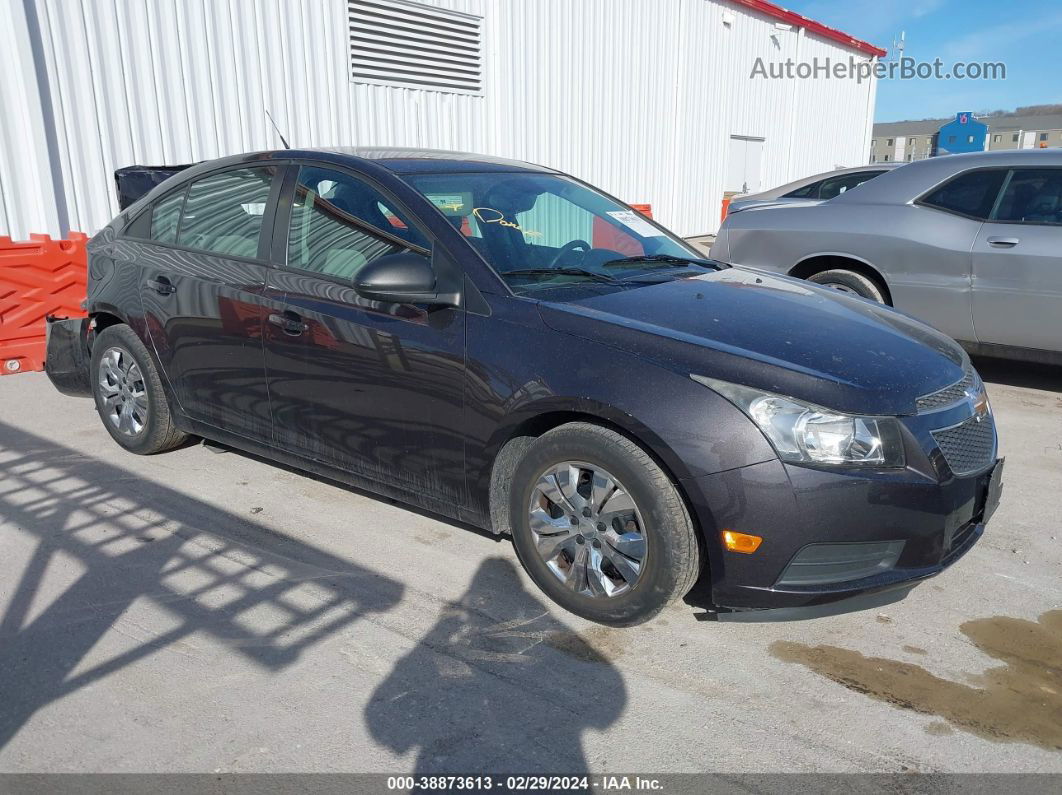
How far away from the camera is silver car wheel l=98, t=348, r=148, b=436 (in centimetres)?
467

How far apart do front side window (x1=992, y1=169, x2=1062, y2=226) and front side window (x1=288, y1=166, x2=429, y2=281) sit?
4.46 m

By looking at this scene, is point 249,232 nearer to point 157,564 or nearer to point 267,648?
point 157,564

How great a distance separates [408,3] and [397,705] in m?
10.0

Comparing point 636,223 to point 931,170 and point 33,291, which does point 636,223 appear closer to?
point 931,170

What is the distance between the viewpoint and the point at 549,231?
3.79m

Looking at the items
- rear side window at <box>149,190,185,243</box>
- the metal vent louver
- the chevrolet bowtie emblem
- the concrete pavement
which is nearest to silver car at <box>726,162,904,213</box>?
the concrete pavement

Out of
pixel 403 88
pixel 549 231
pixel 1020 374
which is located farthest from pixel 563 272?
pixel 403 88

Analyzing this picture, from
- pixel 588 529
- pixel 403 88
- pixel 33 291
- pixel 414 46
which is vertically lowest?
pixel 588 529

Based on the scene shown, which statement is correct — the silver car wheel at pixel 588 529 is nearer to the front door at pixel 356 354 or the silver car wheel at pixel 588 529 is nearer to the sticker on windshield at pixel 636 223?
the front door at pixel 356 354

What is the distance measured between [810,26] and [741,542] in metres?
20.2

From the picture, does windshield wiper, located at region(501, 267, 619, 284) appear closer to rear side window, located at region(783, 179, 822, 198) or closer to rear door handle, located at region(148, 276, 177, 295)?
rear door handle, located at region(148, 276, 177, 295)

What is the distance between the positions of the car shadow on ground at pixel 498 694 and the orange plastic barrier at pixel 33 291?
5387 mm

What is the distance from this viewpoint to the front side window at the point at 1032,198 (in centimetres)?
560

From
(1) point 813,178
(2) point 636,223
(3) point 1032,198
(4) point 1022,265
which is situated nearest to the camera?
(2) point 636,223
